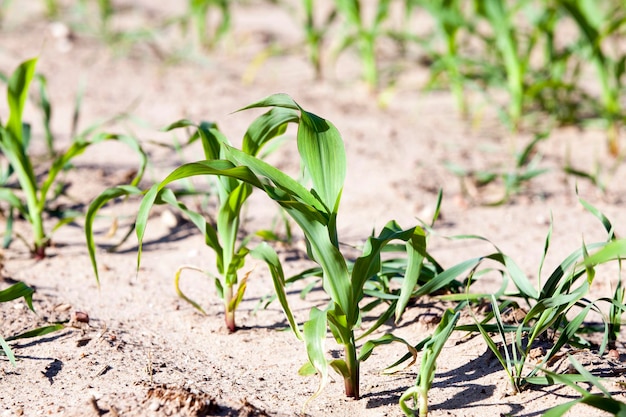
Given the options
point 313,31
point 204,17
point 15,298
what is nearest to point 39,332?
point 15,298

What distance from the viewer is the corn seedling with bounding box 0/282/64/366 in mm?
1790

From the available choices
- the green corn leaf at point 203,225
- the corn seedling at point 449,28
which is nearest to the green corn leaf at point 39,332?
the green corn leaf at point 203,225

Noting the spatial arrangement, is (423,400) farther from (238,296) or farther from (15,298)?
(15,298)

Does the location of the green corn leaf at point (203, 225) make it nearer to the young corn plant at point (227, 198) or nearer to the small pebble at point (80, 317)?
the young corn plant at point (227, 198)

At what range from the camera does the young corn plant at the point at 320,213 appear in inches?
62.0

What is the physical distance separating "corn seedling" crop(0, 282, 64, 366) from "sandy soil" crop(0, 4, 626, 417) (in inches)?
2.2

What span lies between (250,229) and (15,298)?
101 centimetres

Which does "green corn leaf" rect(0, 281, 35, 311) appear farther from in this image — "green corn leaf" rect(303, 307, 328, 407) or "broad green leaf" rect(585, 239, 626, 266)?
"broad green leaf" rect(585, 239, 626, 266)

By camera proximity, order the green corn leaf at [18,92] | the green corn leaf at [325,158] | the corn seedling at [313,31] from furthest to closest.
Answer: the corn seedling at [313,31] < the green corn leaf at [18,92] < the green corn leaf at [325,158]

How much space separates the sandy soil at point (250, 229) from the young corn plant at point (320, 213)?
22 centimetres

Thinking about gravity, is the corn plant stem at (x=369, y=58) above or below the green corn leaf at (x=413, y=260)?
above

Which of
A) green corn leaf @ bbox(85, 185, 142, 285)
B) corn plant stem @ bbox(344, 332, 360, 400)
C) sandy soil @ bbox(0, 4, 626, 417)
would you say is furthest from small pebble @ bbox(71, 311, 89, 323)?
corn plant stem @ bbox(344, 332, 360, 400)

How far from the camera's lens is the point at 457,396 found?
1.73 metres

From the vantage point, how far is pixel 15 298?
1878 mm
